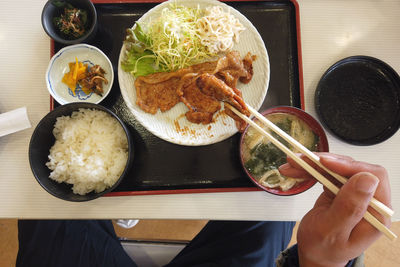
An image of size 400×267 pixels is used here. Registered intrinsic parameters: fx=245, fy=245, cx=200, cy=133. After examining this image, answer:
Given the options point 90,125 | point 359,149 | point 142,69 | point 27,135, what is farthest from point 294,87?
point 27,135

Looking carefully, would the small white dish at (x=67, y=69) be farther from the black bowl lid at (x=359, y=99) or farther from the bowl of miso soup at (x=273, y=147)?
the black bowl lid at (x=359, y=99)

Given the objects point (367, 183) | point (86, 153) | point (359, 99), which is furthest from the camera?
point (359, 99)

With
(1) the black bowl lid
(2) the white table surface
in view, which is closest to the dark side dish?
(2) the white table surface

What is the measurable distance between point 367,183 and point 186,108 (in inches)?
48.6

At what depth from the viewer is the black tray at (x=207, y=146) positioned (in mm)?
1866

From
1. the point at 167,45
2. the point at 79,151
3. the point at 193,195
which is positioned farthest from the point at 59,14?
the point at 193,195

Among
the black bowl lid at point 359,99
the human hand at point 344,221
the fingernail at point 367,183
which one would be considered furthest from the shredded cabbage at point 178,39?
the fingernail at point 367,183

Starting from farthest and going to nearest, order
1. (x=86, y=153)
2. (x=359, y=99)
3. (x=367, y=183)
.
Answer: (x=359, y=99), (x=86, y=153), (x=367, y=183)

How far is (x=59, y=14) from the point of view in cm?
187

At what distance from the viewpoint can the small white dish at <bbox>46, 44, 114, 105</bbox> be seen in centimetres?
183

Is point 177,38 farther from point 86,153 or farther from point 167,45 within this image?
point 86,153

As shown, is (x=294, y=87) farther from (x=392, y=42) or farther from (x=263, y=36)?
(x=392, y=42)

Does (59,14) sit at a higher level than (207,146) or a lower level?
higher

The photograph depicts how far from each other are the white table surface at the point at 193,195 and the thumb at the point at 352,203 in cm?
73
